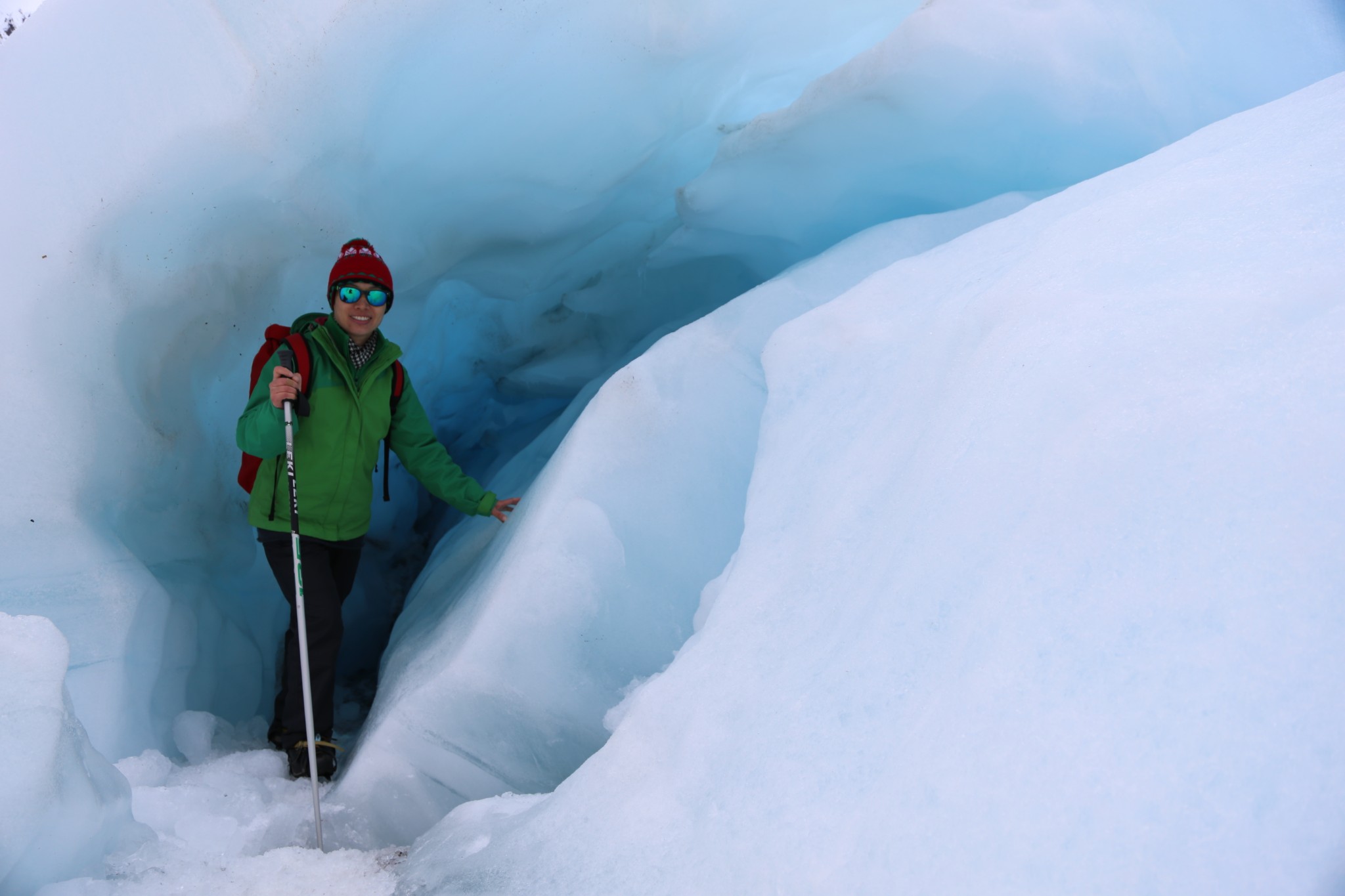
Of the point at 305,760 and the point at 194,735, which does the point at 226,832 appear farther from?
the point at 194,735

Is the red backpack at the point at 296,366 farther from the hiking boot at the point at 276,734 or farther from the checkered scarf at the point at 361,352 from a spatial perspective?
the hiking boot at the point at 276,734

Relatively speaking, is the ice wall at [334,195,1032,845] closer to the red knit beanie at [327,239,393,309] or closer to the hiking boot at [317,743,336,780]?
the hiking boot at [317,743,336,780]

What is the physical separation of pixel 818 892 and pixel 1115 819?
36 centimetres

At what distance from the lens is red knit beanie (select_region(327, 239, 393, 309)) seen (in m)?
2.23

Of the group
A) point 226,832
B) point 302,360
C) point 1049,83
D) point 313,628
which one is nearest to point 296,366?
point 302,360

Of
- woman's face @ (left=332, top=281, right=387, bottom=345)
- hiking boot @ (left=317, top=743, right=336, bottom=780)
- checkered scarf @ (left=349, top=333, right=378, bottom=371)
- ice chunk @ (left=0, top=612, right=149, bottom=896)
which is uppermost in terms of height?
woman's face @ (left=332, top=281, right=387, bottom=345)

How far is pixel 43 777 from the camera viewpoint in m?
1.32

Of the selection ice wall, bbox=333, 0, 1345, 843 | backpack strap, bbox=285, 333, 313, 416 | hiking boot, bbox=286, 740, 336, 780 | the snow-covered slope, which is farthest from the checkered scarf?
the snow-covered slope

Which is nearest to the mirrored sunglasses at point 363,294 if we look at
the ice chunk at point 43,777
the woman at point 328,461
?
the woman at point 328,461

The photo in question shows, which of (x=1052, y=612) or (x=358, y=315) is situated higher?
(x=358, y=315)

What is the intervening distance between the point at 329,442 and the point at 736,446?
105cm

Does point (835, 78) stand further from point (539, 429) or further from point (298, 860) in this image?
point (298, 860)

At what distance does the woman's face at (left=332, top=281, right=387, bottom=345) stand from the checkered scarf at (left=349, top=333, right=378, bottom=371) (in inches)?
0.7

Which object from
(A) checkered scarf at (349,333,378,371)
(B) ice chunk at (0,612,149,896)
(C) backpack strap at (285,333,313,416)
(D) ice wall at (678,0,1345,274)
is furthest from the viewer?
(D) ice wall at (678,0,1345,274)
